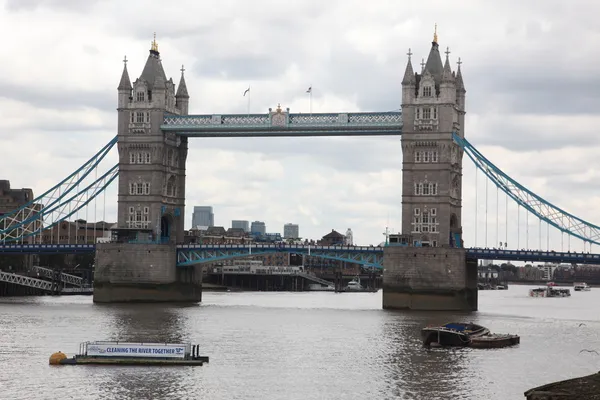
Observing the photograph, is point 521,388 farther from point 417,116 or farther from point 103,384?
point 417,116

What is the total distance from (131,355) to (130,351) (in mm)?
294

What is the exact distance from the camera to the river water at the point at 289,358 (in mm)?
61844

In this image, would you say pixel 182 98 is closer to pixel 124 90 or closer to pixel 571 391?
pixel 124 90

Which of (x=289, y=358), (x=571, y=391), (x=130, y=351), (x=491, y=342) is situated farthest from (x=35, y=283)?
(x=571, y=391)

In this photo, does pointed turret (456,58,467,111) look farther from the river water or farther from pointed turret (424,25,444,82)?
the river water

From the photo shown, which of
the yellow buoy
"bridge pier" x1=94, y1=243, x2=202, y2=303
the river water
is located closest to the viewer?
the river water

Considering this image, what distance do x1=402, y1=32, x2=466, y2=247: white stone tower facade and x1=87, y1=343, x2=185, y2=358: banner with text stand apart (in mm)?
63785

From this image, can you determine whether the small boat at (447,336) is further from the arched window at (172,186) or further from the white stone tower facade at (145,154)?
the arched window at (172,186)

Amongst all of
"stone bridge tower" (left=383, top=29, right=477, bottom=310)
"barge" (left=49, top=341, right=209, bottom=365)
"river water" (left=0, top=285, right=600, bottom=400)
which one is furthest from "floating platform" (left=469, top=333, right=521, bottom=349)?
"stone bridge tower" (left=383, top=29, right=477, bottom=310)

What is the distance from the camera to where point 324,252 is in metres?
137

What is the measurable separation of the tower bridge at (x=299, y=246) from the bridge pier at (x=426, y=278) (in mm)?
104

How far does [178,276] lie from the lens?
141 metres

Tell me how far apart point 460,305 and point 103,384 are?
71.0 meters

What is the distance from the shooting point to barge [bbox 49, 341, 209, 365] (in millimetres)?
70500
